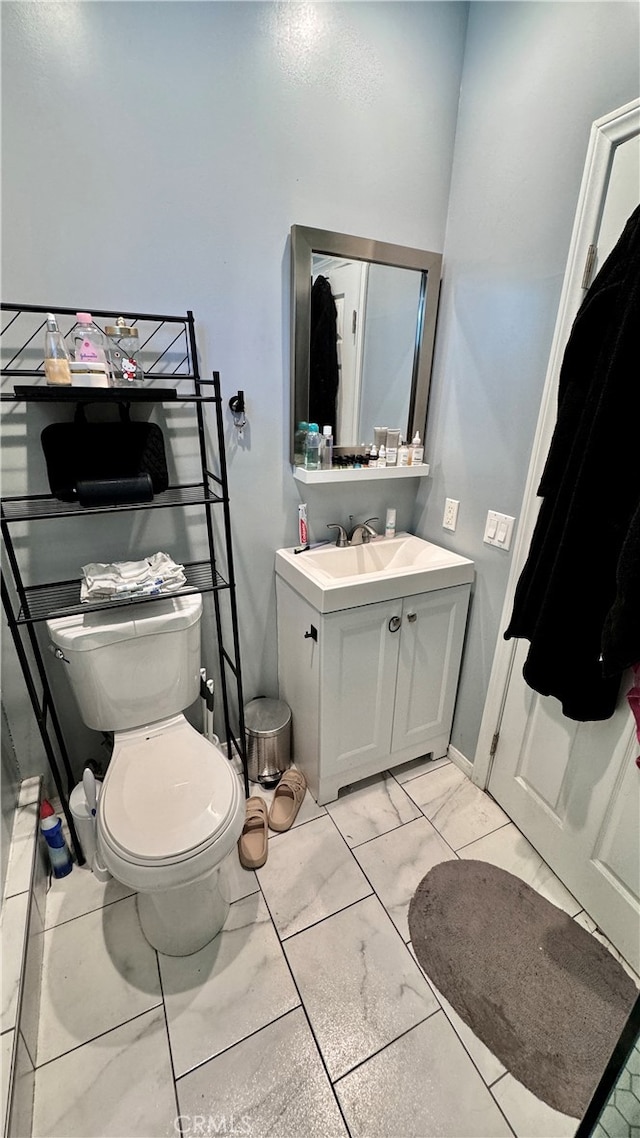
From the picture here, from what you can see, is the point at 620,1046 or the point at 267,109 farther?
the point at 267,109

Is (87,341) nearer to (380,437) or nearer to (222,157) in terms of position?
(222,157)

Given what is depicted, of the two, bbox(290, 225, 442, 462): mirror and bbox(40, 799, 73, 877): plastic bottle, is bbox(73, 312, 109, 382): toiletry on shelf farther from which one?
bbox(40, 799, 73, 877): plastic bottle

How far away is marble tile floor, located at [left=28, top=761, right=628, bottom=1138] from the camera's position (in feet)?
3.27

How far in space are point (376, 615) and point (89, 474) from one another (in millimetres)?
944

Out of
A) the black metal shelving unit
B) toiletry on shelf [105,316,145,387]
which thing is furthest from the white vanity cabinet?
toiletry on shelf [105,316,145,387]

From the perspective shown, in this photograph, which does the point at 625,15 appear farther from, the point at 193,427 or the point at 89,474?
the point at 89,474

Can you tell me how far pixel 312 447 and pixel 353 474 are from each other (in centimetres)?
17

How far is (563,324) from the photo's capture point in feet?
4.05

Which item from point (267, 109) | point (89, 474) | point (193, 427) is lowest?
point (89, 474)

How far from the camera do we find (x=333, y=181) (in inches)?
56.6

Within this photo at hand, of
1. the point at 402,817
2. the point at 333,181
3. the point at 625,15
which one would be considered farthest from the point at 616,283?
the point at 402,817

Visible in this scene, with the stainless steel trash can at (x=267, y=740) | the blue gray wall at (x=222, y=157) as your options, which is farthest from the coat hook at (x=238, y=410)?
the stainless steel trash can at (x=267, y=740)

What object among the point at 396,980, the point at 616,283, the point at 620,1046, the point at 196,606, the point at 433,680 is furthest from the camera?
the point at 433,680

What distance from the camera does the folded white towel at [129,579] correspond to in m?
1.27
